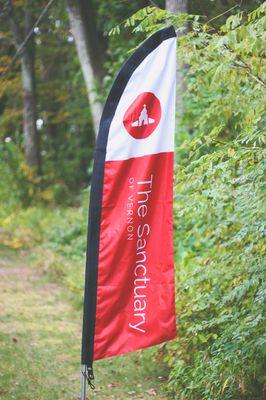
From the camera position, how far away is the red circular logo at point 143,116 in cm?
371

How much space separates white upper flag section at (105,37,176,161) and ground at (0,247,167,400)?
2.62 metres

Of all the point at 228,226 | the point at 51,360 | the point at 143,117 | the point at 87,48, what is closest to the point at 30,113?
the point at 87,48

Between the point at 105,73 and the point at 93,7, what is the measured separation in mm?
3055

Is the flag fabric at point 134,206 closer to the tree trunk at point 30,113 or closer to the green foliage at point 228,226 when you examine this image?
the green foliage at point 228,226

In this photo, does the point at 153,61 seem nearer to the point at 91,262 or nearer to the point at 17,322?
the point at 91,262

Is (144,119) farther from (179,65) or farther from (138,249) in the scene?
(179,65)

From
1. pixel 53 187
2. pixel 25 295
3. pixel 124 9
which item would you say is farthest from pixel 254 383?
pixel 53 187

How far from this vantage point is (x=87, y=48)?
39.5ft

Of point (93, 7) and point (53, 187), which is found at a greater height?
point (93, 7)

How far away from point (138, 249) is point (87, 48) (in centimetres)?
924

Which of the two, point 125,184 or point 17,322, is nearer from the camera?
point 125,184

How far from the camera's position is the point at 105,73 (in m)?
12.7

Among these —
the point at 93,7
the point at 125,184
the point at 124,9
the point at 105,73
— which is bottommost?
the point at 125,184

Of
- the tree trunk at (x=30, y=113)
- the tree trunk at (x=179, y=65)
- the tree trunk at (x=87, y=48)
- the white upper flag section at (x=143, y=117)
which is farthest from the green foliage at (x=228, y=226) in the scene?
the tree trunk at (x=30, y=113)
